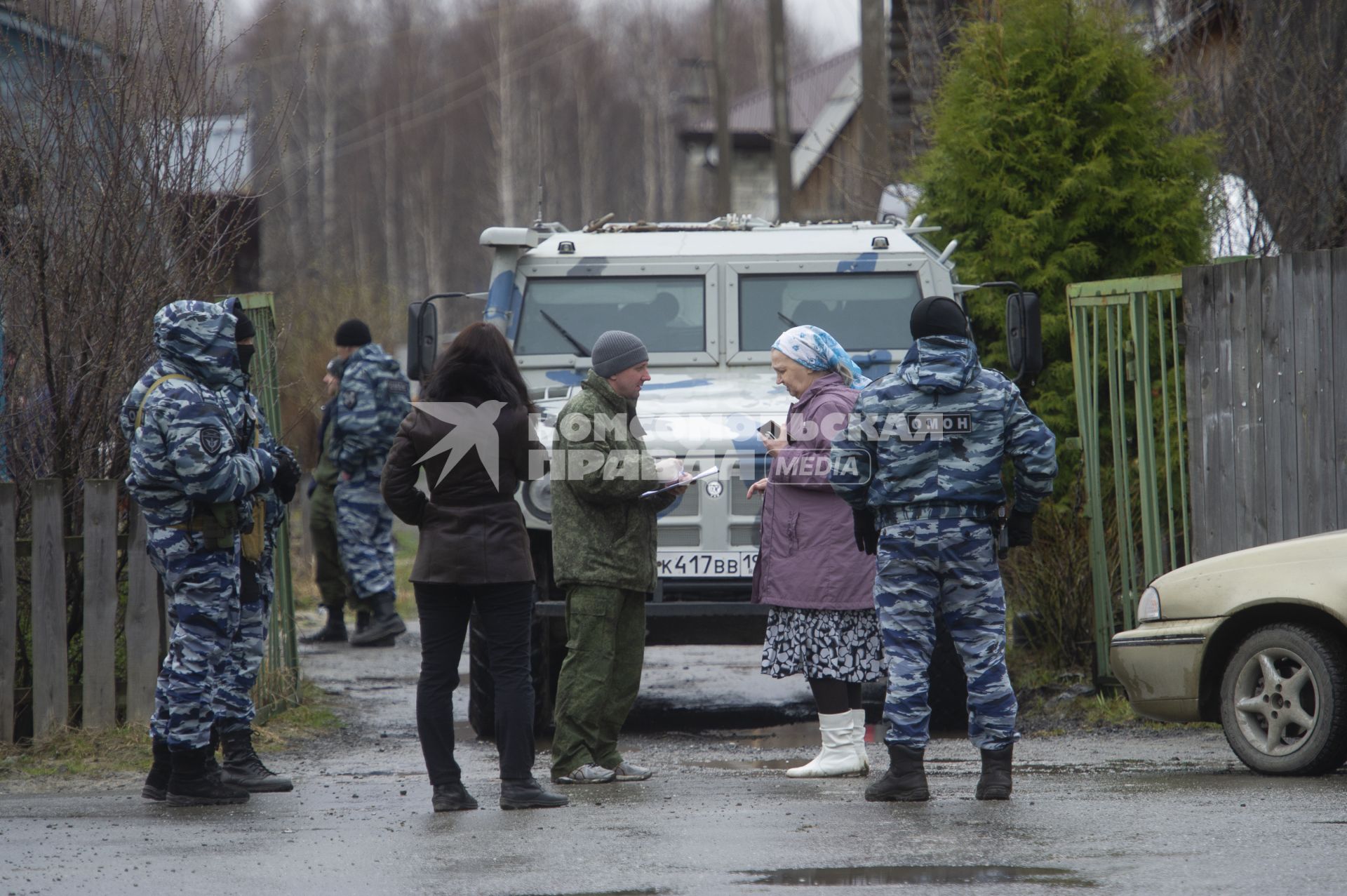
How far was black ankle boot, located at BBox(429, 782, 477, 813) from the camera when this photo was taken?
5.72 metres

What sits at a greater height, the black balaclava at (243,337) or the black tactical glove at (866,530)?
the black balaclava at (243,337)

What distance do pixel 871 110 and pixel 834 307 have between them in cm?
713

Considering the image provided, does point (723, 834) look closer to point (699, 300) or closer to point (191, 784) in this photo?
point (191, 784)

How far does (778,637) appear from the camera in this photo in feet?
21.0

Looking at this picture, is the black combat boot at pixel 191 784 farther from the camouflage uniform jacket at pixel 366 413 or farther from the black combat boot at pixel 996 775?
the camouflage uniform jacket at pixel 366 413

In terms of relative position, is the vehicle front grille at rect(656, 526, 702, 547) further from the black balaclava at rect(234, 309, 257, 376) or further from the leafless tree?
the leafless tree

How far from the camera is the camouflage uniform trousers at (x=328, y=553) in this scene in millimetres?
11445

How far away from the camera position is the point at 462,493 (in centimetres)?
576

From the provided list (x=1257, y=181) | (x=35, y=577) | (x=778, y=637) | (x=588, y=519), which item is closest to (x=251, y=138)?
(x=35, y=577)

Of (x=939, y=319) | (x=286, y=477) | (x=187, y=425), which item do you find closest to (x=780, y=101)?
(x=286, y=477)

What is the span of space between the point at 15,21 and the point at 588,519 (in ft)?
11.9

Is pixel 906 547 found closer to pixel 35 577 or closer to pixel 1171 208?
pixel 35 577

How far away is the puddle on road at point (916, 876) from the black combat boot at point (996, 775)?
113 cm

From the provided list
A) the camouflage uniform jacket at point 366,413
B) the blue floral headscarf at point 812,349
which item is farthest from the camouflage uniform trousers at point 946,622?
the camouflage uniform jacket at point 366,413
